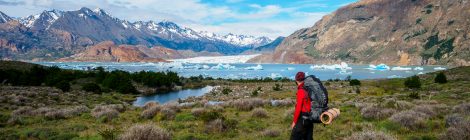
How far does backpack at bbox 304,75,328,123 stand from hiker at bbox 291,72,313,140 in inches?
4.0

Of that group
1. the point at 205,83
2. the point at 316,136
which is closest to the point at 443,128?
the point at 316,136

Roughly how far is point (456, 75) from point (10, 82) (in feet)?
200

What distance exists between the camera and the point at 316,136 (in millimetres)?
14852

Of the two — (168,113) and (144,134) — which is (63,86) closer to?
(168,113)

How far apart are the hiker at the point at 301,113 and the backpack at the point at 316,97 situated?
0.10 m

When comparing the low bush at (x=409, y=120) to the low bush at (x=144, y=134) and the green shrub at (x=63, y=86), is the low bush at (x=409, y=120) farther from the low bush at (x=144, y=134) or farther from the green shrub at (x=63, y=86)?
the green shrub at (x=63, y=86)

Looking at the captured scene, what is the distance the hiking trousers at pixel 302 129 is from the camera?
9.93 meters

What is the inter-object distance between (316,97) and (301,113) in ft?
1.87

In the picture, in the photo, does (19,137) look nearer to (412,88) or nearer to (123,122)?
(123,122)

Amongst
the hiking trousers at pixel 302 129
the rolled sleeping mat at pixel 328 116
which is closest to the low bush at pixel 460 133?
the rolled sleeping mat at pixel 328 116

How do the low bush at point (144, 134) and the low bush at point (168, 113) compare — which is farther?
the low bush at point (168, 113)

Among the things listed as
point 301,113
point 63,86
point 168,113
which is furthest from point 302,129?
point 63,86

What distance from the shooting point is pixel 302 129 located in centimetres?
1002

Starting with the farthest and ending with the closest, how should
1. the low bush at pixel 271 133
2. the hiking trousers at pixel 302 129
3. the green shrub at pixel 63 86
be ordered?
the green shrub at pixel 63 86
the low bush at pixel 271 133
the hiking trousers at pixel 302 129
